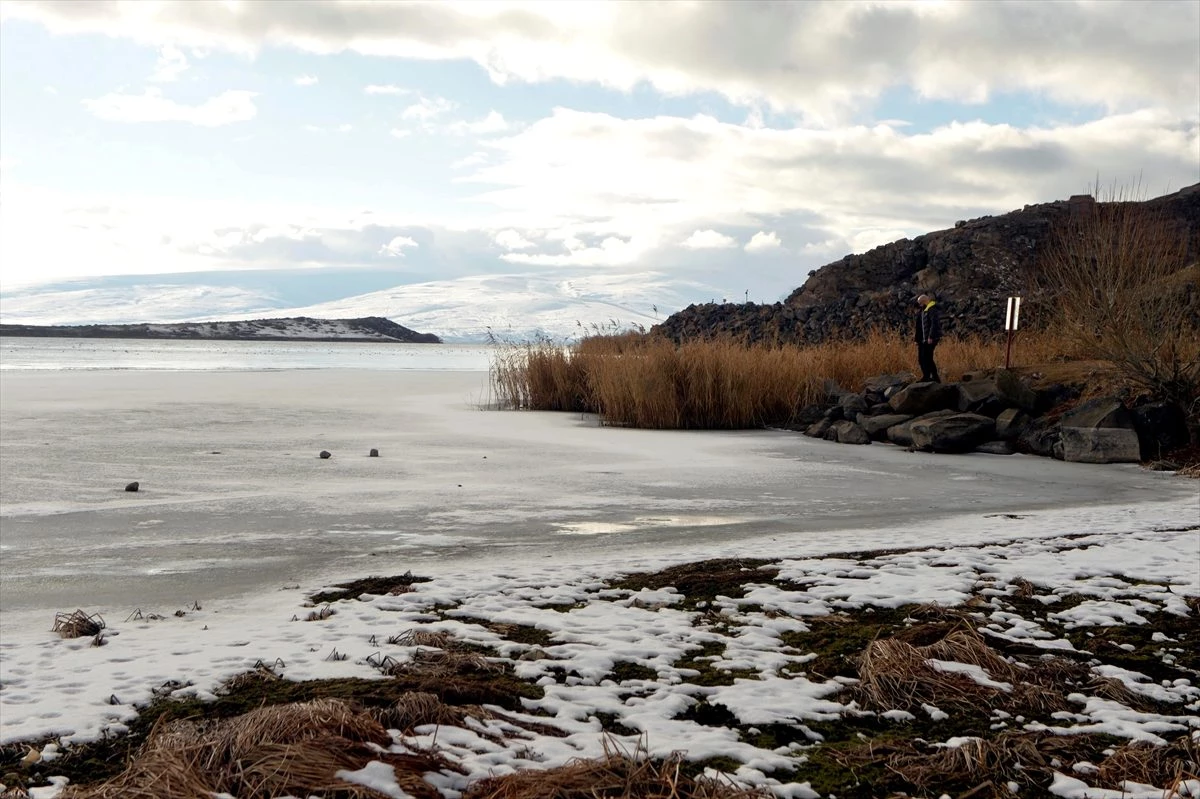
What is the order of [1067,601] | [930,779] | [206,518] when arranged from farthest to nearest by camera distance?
[206,518] < [1067,601] < [930,779]

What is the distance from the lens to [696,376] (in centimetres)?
1466

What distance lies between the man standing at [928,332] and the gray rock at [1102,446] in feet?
11.9

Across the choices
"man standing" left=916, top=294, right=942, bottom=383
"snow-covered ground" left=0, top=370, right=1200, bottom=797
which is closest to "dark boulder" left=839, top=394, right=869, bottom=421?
"man standing" left=916, top=294, right=942, bottom=383

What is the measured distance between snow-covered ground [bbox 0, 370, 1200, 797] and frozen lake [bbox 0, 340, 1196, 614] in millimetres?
39

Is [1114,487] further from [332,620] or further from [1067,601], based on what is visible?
[332,620]

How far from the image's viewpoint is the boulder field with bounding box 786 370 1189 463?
1124 centimetres

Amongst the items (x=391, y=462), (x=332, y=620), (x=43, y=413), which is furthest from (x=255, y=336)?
(x=332, y=620)

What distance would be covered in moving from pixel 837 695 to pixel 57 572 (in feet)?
12.5

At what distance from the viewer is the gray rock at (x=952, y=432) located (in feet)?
39.0

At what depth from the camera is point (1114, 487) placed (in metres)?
9.02

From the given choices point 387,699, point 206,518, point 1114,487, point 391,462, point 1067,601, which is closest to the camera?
point 387,699

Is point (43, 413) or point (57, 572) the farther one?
point (43, 413)

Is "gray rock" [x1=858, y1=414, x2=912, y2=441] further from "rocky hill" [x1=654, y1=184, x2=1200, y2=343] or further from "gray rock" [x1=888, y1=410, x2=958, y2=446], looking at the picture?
"rocky hill" [x1=654, y1=184, x2=1200, y2=343]

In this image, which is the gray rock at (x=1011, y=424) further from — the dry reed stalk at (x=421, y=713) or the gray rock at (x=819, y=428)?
the dry reed stalk at (x=421, y=713)
